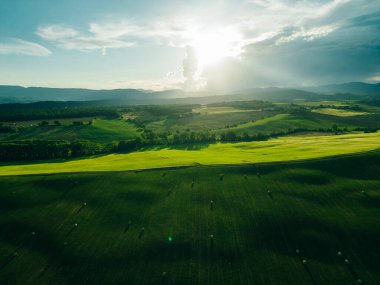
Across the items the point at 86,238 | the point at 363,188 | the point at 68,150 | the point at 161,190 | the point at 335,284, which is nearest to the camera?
the point at 335,284

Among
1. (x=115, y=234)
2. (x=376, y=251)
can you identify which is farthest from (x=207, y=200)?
(x=376, y=251)

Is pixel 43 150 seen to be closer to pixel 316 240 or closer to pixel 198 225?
pixel 198 225

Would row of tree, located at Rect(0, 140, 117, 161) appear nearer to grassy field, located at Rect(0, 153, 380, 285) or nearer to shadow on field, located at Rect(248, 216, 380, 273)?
grassy field, located at Rect(0, 153, 380, 285)

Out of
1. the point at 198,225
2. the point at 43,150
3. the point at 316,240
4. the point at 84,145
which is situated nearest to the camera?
the point at 316,240

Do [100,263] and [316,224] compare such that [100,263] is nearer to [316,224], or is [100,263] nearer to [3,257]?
[3,257]

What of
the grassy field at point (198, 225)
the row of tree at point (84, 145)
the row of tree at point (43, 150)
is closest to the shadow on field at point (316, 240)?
the grassy field at point (198, 225)

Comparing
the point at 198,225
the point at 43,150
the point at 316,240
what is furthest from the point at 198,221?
the point at 43,150

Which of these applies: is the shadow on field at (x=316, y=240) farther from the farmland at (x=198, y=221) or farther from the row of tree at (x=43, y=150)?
the row of tree at (x=43, y=150)

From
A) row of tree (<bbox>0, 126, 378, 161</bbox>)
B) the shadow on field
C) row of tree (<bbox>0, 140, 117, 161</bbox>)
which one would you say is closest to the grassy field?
the shadow on field
